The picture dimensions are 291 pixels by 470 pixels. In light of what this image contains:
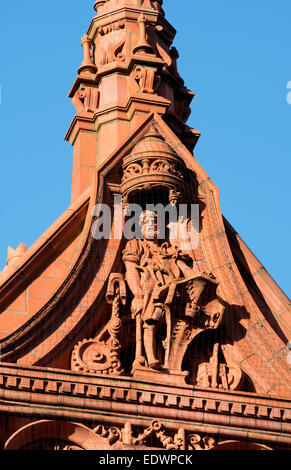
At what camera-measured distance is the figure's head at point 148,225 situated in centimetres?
2194

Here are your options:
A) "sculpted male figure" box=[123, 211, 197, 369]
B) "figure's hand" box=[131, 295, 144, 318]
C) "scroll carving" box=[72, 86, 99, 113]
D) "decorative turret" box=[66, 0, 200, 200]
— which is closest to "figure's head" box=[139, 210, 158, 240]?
"sculpted male figure" box=[123, 211, 197, 369]

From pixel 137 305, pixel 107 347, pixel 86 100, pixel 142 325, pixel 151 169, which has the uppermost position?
pixel 86 100

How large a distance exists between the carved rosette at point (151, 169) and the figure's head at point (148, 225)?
36cm

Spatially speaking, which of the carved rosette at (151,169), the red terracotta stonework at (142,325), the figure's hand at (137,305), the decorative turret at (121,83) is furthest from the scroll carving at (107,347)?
the decorative turret at (121,83)

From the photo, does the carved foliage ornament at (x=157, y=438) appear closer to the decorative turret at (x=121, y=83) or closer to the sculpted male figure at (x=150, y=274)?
the sculpted male figure at (x=150, y=274)

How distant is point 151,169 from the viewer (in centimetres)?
2198

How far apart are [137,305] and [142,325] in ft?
0.83

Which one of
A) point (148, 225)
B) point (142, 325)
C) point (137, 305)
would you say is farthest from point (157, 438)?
point (148, 225)

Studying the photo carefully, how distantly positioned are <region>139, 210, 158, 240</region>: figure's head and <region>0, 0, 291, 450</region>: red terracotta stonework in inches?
1.0

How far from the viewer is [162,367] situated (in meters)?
20.9

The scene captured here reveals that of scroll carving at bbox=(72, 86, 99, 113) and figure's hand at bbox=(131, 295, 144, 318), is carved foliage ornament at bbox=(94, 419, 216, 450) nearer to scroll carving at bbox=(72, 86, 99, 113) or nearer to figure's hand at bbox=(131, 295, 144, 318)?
figure's hand at bbox=(131, 295, 144, 318)

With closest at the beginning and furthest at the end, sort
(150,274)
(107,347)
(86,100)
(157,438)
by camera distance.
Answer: (157,438)
(107,347)
(150,274)
(86,100)

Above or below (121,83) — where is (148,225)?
below

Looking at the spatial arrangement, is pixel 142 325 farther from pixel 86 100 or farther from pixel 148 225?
pixel 86 100
